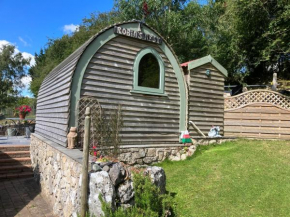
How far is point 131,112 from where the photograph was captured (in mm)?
7305

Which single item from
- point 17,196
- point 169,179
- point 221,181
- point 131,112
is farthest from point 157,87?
point 17,196

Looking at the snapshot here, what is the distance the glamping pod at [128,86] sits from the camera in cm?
637

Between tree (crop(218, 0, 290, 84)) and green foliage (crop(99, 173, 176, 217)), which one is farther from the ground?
tree (crop(218, 0, 290, 84))

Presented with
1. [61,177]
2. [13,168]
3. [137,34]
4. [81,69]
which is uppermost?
[137,34]

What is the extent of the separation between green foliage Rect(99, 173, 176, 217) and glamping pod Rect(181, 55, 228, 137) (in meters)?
5.18

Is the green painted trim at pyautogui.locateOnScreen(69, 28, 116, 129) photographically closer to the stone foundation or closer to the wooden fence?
the stone foundation

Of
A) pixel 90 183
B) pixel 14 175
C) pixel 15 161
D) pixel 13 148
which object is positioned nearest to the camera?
pixel 90 183

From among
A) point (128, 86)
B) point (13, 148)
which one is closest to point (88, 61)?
point (128, 86)

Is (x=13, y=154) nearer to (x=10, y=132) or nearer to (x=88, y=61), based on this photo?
(x=88, y=61)

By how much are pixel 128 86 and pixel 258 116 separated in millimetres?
5825

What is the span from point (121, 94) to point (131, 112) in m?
0.64

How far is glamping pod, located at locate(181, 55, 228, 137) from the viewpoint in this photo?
28.5ft

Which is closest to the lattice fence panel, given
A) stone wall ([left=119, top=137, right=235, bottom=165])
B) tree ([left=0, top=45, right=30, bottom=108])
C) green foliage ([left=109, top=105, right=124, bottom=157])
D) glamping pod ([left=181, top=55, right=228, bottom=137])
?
glamping pod ([left=181, top=55, right=228, bottom=137])

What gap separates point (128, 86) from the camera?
728 centimetres
